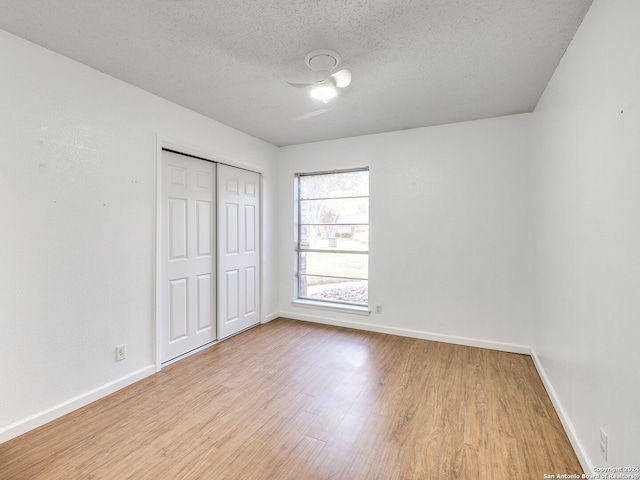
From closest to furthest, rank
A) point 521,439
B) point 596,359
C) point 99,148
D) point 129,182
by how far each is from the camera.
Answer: point 596,359, point 521,439, point 99,148, point 129,182

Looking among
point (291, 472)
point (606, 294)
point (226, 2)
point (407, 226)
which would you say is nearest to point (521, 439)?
point (606, 294)

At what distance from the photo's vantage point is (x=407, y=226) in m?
3.81

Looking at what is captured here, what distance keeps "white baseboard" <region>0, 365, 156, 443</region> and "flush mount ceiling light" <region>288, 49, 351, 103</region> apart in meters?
2.67

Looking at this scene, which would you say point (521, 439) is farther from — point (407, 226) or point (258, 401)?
point (407, 226)

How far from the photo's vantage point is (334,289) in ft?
14.6

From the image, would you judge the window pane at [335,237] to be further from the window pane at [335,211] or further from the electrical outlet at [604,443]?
the electrical outlet at [604,443]

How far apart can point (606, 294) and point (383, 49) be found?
1887 mm

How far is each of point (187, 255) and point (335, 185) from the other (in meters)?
2.15

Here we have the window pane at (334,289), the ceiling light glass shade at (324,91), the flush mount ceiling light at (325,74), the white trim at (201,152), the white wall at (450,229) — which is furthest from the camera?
the window pane at (334,289)

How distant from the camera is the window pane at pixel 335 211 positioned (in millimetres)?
4172

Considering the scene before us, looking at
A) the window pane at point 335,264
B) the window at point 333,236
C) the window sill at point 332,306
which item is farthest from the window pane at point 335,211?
the window sill at point 332,306

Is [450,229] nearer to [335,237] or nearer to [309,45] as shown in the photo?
[335,237]

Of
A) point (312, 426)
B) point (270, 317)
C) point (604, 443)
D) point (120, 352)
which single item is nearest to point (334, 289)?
point (270, 317)

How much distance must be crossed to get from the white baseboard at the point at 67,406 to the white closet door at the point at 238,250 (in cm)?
109
